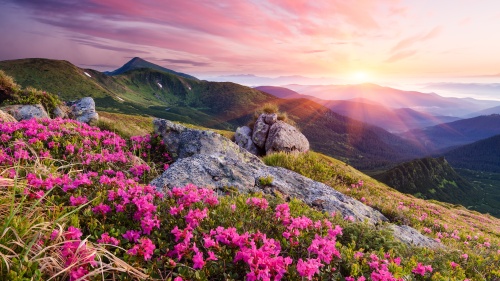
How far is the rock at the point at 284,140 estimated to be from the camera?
24812mm

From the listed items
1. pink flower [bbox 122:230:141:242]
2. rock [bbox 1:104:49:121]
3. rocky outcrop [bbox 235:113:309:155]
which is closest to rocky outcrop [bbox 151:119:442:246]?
pink flower [bbox 122:230:141:242]

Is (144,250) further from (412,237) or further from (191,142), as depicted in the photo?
(191,142)

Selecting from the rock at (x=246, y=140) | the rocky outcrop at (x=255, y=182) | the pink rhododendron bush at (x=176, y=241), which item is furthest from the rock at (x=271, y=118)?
the pink rhododendron bush at (x=176, y=241)

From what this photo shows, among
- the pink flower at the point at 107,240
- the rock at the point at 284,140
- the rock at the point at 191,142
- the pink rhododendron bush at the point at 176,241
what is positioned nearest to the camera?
the pink rhododendron bush at the point at 176,241

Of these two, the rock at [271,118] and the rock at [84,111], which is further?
the rock at [271,118]

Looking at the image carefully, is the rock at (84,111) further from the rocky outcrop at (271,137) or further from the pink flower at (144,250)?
the pink flower at (144,250)

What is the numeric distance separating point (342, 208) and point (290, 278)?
4.82 meters

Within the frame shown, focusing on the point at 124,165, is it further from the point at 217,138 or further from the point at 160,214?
the point at 217,138

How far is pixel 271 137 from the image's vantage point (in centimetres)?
2573

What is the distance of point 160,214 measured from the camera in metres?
4.35

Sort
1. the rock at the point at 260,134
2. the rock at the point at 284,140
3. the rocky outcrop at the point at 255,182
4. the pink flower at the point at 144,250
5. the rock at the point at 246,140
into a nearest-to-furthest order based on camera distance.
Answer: the pink flower at the point at 144,250, the rocky outcrop at the point at 255,182, the rock at the point at 284,140, the rock at the point at 260,134, the rock at the point at 246,140

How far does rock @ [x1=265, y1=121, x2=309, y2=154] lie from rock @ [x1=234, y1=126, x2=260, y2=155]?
197cm

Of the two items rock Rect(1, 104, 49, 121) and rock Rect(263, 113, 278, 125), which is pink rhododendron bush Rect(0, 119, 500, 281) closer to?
rock Rect(1, 104, 49, 121)

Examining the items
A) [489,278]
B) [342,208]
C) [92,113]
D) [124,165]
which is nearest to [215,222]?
[342,208]
